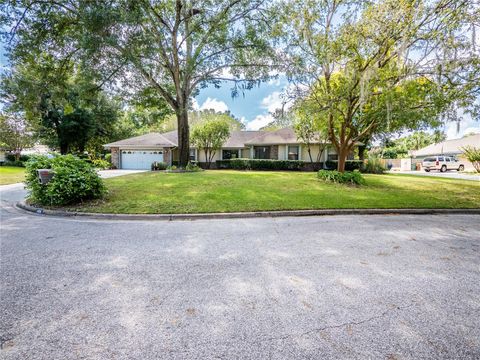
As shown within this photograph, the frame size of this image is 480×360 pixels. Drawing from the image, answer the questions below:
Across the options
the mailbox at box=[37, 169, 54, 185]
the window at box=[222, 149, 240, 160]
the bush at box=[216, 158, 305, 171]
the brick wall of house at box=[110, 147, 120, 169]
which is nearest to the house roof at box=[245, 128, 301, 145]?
the window at box=[222, 149, 240, 160]

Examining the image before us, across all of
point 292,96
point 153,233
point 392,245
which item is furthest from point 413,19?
point 153,233

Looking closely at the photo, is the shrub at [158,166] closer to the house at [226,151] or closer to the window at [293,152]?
the house at [226,151]

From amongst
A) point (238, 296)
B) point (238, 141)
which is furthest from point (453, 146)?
point (238, 296)

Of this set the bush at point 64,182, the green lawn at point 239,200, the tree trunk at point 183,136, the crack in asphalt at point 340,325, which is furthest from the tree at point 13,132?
the crack in asphalt at point 340,325

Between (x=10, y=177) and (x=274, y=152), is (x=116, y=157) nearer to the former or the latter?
(x=10, y=177)

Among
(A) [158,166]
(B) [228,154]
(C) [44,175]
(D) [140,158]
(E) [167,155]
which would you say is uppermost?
(B) [228,154]

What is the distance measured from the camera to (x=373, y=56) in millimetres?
9406

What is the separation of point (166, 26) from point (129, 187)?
9927mm

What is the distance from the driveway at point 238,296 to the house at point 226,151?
1817 cm

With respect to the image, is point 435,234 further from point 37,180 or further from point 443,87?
point 37,180

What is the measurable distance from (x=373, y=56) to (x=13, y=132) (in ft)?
134

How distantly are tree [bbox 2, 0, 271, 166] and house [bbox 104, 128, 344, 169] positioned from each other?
245 inches

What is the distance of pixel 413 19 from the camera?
25.9ft

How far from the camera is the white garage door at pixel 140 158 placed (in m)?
23.0
